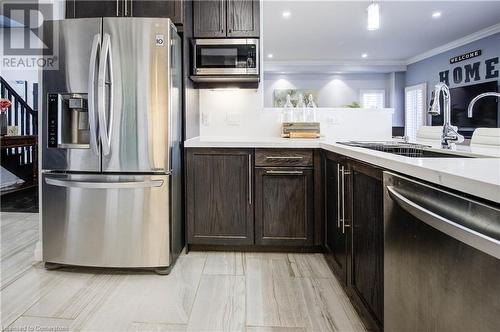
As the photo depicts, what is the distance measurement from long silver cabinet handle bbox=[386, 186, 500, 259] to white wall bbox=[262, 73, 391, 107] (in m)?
9.13

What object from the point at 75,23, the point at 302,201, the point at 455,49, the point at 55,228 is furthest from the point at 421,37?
the point at 55,228

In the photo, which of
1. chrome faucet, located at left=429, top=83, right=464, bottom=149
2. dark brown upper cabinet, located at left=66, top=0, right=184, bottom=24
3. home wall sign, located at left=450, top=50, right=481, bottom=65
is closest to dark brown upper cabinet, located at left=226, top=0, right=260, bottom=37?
dark brown upper cabinet, located at left=66, top=0, right=184, bottom=24

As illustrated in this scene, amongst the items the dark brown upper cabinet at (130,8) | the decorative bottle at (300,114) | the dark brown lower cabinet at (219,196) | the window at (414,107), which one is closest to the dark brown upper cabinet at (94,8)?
the dark brown upper cabinet at (130,8)

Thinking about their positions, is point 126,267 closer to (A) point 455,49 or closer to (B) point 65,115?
(B) point 65,115

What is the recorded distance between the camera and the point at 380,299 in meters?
1.41

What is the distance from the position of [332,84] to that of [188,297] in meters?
9.05

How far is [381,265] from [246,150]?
1.46 metres

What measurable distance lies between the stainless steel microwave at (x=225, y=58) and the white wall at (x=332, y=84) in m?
7.22

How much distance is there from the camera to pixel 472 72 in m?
6.71

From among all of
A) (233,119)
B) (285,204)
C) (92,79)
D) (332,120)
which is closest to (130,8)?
(92,79)

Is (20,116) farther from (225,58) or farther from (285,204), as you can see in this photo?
(285,204)

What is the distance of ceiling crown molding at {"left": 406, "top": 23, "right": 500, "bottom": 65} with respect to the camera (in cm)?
619

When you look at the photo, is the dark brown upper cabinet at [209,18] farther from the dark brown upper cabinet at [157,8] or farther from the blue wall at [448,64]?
the blue wall at [448,64]

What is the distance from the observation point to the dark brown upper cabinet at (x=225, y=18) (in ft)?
9.57
